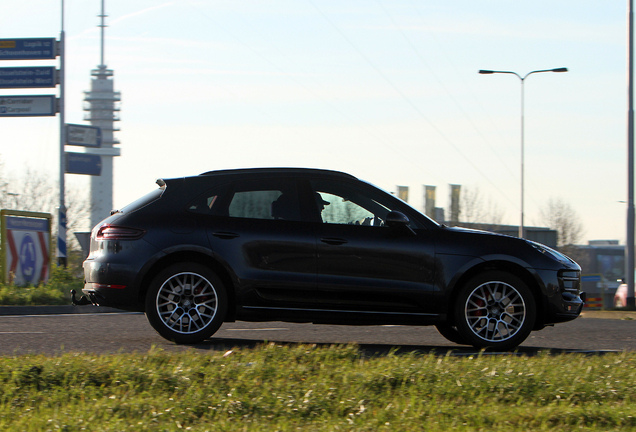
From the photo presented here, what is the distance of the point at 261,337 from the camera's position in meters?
8.33

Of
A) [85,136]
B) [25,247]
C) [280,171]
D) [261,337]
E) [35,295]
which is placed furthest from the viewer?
[85,136]

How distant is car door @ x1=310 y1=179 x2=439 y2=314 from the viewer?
7.13m

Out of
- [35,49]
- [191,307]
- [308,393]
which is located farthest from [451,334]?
[35,49]

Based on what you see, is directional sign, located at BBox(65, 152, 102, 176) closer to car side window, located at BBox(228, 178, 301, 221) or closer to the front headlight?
car side window, located at BBox(228, 178, 301, 221)

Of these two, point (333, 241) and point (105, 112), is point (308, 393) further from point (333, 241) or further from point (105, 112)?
point (105, 112)

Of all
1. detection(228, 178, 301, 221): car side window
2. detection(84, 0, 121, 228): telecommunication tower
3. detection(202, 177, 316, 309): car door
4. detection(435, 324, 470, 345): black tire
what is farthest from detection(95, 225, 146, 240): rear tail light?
detection(84, 0, 121, 228): telecommunication tower

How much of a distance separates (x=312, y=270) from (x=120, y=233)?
70.3 inches

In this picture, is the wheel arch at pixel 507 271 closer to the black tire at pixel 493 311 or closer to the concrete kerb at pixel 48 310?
the black tire at pixel 493 311

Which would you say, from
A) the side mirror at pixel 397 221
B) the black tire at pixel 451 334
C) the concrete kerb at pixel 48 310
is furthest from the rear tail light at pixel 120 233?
the concrete kerb at pixel 48 310

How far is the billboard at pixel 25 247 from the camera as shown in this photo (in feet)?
58.1

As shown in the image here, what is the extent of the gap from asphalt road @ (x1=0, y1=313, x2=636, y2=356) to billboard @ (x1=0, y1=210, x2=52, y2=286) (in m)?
7.96

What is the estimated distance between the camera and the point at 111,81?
168875 millimetres

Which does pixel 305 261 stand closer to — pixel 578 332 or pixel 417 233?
pixel 417 233

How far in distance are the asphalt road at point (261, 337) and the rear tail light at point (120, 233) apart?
0.98 meters
